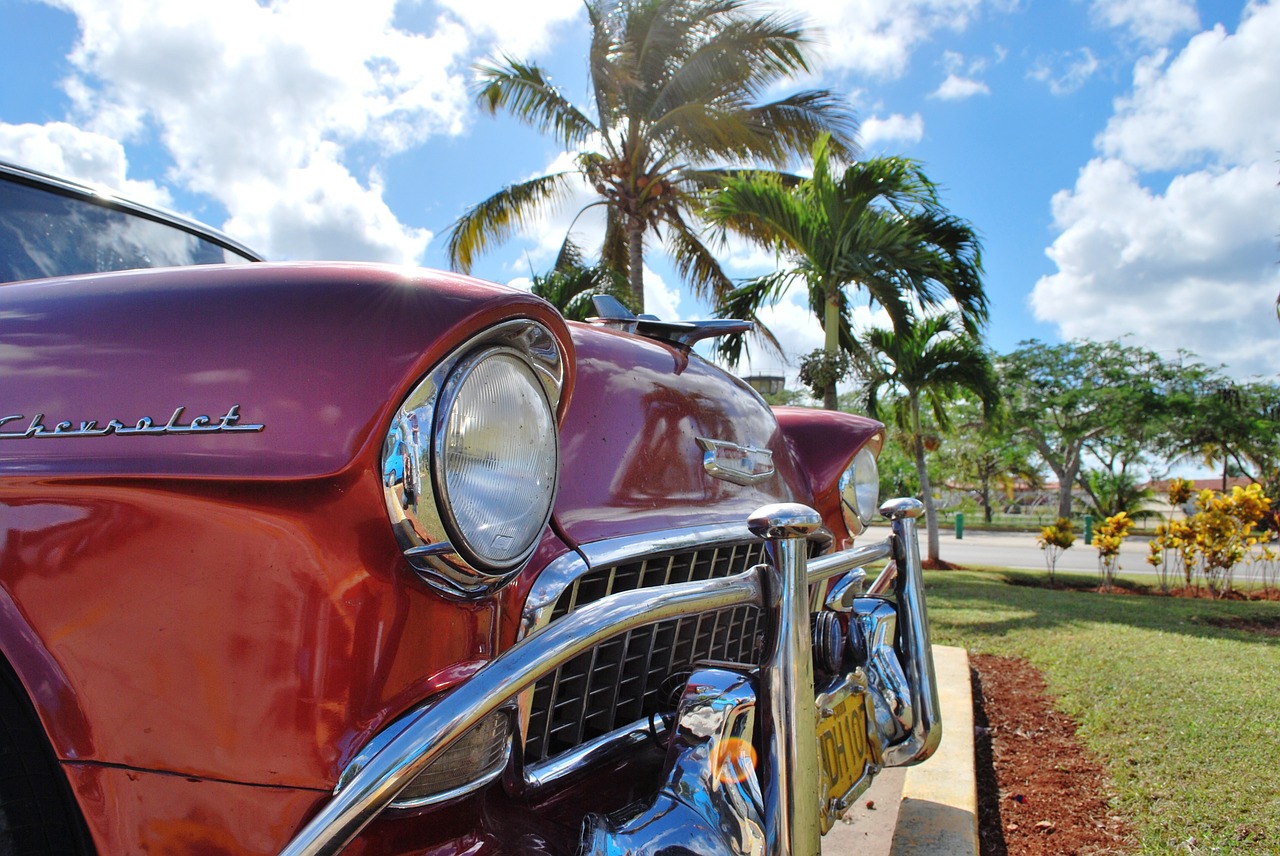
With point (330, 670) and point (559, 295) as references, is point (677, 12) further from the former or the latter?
point (330, 670)

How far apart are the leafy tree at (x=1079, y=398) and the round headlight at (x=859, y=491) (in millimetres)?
24447

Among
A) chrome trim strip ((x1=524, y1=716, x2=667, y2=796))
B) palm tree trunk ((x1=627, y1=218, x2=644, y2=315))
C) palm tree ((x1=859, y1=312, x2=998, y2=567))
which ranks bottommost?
chrome trim strip ((x1=524, y1=716, x2=667, y2=796))

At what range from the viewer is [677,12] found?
1141 cm

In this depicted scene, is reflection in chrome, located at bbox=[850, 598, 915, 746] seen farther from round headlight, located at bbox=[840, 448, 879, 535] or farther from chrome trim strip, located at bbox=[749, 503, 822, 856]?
chrome trim strip, located at bbox=[749, 503, 822, 856]

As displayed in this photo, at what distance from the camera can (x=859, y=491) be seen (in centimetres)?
242

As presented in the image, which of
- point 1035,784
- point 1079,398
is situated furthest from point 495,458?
point 1079,398

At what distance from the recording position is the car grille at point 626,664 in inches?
49.8

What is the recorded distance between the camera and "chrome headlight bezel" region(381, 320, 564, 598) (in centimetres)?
94

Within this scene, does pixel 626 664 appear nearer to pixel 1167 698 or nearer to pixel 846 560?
pixel 846 560

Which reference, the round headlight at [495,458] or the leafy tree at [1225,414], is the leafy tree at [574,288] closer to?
A: the round headlight at [495,458]

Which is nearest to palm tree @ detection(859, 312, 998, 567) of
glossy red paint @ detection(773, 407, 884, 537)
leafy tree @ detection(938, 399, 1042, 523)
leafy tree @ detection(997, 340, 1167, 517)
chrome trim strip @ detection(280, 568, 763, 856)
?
glossy red paint @ detection(773, 407, 884, 537)

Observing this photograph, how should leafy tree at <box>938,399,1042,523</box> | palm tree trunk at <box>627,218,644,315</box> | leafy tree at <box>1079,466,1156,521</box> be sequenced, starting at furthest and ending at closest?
leafy tree at <box>938,399,1042,523</box> → leafy tree at <box>1079,466,1156,521</box> → palm tree trunk at <box>627,218,644,315</box>

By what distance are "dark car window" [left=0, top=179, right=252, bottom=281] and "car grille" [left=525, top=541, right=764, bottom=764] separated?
1253mm

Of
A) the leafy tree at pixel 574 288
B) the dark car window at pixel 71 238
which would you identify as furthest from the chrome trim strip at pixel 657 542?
the leafy tree at pixel 574 288
